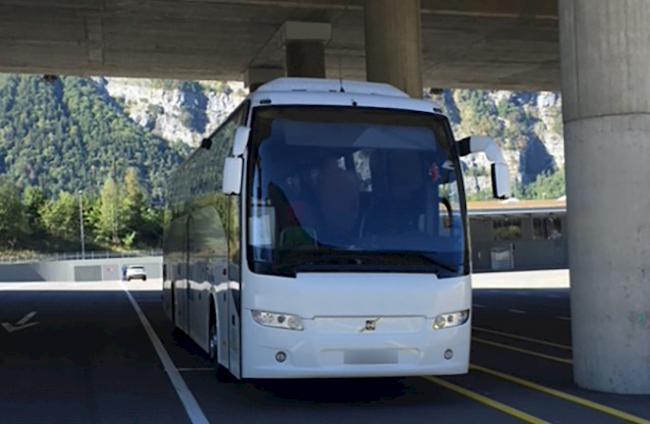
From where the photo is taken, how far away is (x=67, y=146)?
184 meters

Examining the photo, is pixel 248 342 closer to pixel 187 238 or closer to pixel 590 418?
pixel 590 418

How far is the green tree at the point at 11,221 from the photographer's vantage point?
10778cm

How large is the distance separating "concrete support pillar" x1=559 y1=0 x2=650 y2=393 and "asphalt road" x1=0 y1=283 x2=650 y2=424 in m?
0.45

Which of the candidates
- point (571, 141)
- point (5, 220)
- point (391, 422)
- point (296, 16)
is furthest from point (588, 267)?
point (5, 220)

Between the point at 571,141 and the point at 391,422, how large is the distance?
401 cm

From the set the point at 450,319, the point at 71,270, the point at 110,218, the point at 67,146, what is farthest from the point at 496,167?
the point at 67,146

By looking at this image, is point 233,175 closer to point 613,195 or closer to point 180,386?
point 180,386

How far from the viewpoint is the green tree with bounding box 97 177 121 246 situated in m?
117

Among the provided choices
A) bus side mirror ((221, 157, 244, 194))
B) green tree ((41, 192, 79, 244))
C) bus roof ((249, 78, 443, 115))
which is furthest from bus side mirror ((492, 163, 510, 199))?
green tree ((41, 192, 79, 244))

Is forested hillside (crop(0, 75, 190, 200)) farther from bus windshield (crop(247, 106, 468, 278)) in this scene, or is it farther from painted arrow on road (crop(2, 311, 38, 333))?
bus windshield (crop(247, 106, 468, 278))

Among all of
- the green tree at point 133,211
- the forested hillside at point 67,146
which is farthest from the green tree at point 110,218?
the forested hillside at point 67,146

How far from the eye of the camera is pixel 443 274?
928 centimetres

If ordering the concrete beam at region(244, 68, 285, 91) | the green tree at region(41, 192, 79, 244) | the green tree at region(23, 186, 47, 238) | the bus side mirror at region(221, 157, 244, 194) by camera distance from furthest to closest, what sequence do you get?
the green tree at region(41, 192, 79, 244) → the green tree at region(23, 186, 47, 238) → the concrete beam at region(244, 68, 285, 91) → the bus side mirror at region(221, 157, 244, 194)

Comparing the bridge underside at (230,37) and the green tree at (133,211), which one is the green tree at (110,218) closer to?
the green tree at (133,211)
